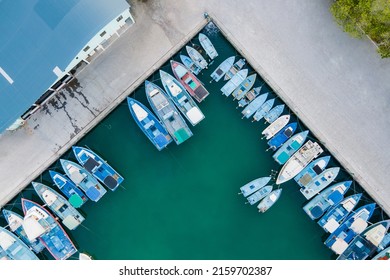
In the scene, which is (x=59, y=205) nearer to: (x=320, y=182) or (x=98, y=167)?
(x=98, y=167)

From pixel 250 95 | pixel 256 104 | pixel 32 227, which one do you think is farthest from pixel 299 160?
pixel 32 227

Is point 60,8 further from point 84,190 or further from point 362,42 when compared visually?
point 362,42

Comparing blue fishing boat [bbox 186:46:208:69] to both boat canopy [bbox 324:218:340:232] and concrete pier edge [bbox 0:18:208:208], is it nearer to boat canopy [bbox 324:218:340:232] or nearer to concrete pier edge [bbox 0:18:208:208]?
concrete pier edge [bbox 0:18:208:208]

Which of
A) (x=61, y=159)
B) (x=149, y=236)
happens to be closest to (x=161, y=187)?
(x=149, y=236)

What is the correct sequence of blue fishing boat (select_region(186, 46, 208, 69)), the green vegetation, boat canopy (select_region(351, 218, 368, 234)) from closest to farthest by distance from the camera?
the green vegetation, boat canopy (select_region(351, 218, 368, 234)), blue fishing boat (select_region(186, 46, 208, 69))

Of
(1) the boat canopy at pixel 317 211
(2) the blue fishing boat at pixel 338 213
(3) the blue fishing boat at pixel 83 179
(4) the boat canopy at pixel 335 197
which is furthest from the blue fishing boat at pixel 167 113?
(2) the blue fishing boat at pixel 338 213

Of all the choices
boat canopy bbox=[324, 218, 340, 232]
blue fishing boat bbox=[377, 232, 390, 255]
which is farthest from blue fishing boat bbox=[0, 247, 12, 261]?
blue fishing boat bbox=[377, 232, 390, 255]
